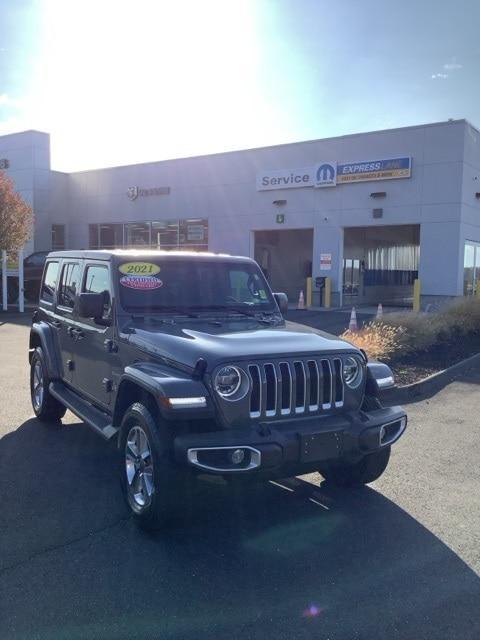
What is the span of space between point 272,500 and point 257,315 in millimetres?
1675

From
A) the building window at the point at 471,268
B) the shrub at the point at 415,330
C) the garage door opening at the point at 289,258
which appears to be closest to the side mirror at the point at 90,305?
the shrub at the point at 415,330

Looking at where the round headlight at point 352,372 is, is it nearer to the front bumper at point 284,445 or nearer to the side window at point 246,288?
the front bumper at point 284,445

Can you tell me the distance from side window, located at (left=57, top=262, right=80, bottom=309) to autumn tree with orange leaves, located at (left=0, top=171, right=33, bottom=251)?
1507 centimetres

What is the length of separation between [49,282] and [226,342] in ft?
12.1

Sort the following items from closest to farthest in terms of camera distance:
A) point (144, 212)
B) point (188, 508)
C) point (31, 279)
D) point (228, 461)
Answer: point (228, 461), point (188, 508), point (31, 279), point (144, 212)

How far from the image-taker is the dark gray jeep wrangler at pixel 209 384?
3783mm

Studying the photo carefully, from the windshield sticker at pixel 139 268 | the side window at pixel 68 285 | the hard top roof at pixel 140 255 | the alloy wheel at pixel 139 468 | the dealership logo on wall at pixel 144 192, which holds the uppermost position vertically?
the dealership logo on wall at pixel 144 192

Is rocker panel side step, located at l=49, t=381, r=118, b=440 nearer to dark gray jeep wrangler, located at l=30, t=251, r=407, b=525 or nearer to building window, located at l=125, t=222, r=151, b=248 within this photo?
dark gray jeep wrangler, located at l=30, t=251, r=407, b=525

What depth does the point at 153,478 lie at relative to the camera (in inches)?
154

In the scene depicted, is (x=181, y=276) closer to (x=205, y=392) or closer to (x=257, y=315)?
(x=257, y=315)

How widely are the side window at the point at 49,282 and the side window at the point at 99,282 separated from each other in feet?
3.74

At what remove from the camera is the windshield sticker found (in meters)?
5.31

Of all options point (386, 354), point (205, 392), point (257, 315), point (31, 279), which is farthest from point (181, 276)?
point (31, 279)

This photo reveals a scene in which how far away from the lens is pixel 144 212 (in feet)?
97.0
